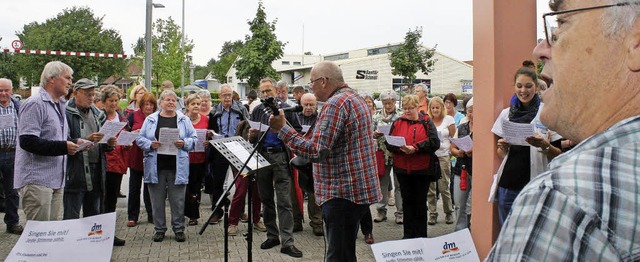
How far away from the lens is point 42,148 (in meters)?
4.82

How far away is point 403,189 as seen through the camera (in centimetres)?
673

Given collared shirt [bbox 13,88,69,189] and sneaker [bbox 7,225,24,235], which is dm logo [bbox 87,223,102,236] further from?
sneaker [bbox 7,225,24,235]

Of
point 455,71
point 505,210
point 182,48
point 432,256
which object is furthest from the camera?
point 455,71

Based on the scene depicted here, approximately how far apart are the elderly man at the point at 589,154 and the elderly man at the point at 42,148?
15.7ft

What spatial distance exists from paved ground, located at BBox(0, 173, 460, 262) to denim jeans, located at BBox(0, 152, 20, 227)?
0.21 metres

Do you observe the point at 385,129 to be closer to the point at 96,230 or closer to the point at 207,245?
the point at 207,245

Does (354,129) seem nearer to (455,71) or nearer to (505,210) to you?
(505,210)

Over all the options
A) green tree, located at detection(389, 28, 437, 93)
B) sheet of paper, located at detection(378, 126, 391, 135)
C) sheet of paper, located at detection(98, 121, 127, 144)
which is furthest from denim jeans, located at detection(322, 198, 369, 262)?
green tree, located at detection(389, 28, 437, 93)

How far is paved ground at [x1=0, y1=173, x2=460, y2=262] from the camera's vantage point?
245 inches

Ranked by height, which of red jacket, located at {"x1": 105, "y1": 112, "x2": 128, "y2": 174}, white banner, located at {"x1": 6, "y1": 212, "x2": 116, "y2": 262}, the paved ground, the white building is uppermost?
the white building

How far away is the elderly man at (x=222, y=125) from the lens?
8.08m

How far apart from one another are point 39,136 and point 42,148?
14cm

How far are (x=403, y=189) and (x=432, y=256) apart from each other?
2847 millimetres


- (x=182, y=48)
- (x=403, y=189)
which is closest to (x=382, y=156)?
(x=403, y=189)
